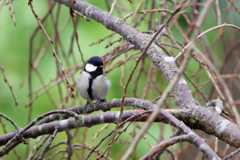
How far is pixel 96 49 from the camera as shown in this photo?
2992 millimetres

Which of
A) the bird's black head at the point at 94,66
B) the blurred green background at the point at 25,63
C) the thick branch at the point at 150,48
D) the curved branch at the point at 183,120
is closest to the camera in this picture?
the curved branch at the point at 183,120

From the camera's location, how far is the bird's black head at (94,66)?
7.52 feet

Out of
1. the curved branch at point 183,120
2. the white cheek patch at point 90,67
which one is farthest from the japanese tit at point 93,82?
the curved branch at point 183,120

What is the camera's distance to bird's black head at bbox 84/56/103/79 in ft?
→ 7.52

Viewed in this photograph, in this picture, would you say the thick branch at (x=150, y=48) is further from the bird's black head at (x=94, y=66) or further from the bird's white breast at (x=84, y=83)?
the bird's white breast at (x=84, y=83)

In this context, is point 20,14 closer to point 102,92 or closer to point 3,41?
point 3,41

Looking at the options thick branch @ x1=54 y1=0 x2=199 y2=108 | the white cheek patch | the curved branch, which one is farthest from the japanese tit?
the curved branch

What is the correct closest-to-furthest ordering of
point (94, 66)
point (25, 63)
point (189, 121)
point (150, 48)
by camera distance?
point (189, 121), point (150, 48), point (94, 66), point (25, 63)

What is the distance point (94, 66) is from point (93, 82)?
0.37ft

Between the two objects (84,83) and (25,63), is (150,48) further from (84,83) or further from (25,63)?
(25,63)

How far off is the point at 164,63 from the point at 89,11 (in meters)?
0.57

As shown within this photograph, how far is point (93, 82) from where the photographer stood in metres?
2.37

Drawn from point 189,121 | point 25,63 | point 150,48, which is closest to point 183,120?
point 189,121

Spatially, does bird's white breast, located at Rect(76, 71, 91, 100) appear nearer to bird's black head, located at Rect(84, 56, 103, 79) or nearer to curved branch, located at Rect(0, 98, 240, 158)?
bird's black head, located at Rect(84, 56, 103, 79)
